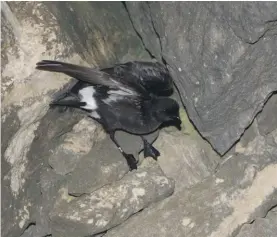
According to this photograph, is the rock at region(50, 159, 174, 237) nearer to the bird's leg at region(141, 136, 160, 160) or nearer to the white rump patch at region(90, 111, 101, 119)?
the bird's leg at region(141, 136, 160, 160)

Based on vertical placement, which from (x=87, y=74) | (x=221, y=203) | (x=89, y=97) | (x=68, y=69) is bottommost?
(x=221, y=203)

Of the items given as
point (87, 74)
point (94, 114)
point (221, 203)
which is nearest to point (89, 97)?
point (94, 114)

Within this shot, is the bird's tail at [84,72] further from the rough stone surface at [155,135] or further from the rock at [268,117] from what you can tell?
the rock at [268,117]

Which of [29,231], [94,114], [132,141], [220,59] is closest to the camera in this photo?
[220,59]

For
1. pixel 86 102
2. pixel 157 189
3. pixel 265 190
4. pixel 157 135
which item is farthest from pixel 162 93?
pixel 265 190

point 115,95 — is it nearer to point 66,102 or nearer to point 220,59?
point 66,102

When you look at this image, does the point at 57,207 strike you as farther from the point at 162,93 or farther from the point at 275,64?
the point at 275,64
